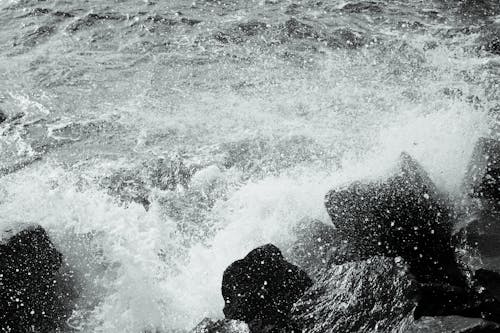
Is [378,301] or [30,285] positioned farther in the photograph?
[30,285]

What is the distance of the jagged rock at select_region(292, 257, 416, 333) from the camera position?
3459 mm

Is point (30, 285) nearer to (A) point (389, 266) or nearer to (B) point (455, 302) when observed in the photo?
(A) point (389, 266)

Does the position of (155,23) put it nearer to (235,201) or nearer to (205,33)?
(205,33)

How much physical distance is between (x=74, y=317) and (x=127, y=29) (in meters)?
7.14

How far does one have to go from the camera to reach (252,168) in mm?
6734

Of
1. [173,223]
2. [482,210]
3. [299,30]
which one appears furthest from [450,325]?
[299,30]

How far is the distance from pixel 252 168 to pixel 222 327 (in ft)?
10.1

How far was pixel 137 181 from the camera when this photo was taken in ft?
22.0

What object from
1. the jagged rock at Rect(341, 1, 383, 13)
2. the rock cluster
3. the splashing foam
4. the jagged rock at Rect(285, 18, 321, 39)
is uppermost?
the jagged rock at Rect(341, 1, 383, 13)

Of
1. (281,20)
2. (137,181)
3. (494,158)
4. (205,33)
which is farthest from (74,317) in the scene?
(281,20)

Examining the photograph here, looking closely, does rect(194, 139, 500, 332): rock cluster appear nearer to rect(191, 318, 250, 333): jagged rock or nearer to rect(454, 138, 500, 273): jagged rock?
rect(454, 138, 500, 273): jagged rock

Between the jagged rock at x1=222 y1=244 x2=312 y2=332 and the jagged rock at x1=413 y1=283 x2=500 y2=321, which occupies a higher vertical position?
the jagged rock at x1=413 y1=283 x2=500 y2=321

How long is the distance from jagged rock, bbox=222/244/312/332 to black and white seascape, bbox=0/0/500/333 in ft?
0.04

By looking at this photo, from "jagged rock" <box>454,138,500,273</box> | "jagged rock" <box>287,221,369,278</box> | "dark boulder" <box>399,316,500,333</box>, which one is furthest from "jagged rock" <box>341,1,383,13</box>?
"dark boulder" <box>399,316,500,333</box>
